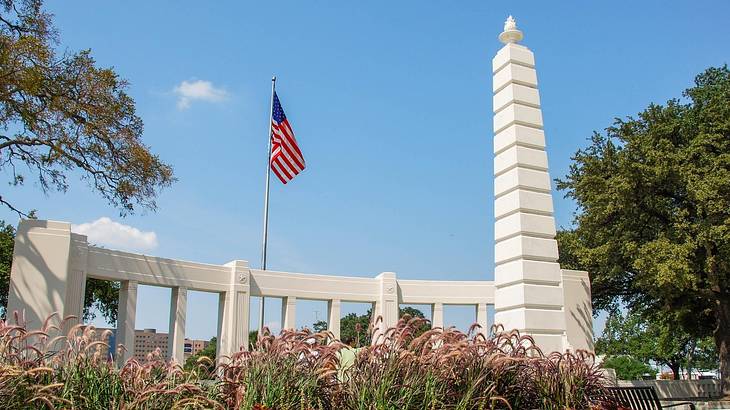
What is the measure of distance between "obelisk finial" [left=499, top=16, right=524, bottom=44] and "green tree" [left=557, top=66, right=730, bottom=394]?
37.0ft

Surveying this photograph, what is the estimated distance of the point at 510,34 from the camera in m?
14.6

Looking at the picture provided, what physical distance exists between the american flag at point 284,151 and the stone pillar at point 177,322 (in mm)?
5536

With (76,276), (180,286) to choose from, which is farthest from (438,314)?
(76,276)

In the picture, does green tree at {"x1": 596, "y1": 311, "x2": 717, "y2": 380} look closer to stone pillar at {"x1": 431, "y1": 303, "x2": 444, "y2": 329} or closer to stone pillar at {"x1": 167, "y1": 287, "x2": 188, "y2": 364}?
stone pillar at {"x1": 431, "y1": 303, "x2": 444, "y2": 329}

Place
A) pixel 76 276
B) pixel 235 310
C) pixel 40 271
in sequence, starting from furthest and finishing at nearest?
pixel 235 310 → pixel 76 276 → pixel 40 271

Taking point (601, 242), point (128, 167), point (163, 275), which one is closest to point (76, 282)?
point (163, 275)

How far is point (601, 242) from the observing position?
87.0ft

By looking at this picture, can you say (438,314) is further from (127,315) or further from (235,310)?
(127,315)

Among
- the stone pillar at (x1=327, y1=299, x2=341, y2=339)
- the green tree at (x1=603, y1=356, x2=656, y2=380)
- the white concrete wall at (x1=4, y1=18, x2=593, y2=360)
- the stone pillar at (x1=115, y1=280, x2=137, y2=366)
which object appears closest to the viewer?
the white concrete wall at (x1=4, y1=18, x2=593, y2=360)

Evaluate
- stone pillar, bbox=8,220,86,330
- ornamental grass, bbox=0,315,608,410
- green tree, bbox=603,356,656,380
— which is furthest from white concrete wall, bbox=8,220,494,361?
green tree, bbox=603,356,656,380

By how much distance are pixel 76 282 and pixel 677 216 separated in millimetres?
20183

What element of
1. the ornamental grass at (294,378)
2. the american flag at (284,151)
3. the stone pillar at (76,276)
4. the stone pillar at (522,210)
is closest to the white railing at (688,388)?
the american flag at (284,151)

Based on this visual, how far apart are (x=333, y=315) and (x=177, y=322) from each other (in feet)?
18.8

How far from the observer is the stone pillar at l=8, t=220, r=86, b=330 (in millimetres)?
18062
